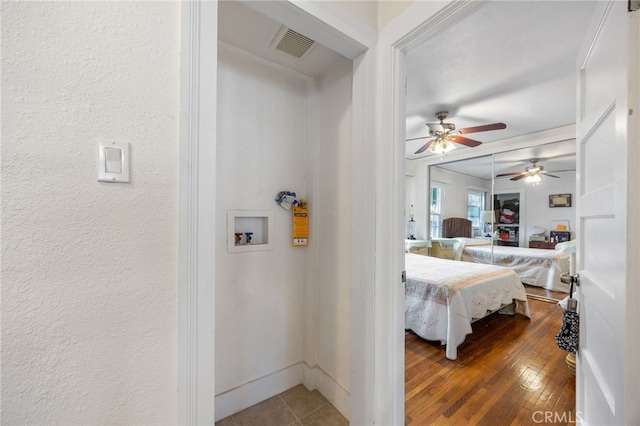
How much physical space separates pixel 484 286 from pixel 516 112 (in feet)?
6.86

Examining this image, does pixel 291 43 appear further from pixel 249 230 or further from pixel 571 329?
pixel 571 329

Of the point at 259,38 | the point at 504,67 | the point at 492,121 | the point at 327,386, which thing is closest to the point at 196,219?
the point at 259,38

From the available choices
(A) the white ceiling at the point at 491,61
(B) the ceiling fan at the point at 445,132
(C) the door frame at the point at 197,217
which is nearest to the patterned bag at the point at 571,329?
(A) the white ceiling at the point at 491,61

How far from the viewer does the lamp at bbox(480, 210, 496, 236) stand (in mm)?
4102

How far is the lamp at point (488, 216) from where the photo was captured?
13.5 ft

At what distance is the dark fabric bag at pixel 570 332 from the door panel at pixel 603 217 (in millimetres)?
48

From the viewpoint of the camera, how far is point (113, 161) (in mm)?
710

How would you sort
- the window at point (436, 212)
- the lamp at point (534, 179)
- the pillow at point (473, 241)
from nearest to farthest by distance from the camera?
the lamp at point (534, 179) → the pillow at point (473, 241) → the window at point (436, 212)

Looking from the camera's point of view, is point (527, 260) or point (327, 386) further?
point (527, 260)

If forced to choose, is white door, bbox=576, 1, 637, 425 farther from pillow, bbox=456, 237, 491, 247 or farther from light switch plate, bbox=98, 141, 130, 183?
pillow, bbox=456, 237, 491, 247

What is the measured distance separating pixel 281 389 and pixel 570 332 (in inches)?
67.9

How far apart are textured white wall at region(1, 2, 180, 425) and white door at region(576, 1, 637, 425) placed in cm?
130

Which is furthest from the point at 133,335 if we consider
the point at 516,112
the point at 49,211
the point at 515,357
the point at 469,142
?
the point at 516,112

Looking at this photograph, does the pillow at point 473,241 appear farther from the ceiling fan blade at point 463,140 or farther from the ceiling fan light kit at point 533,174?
the ceiling fan blade at point 463,140
